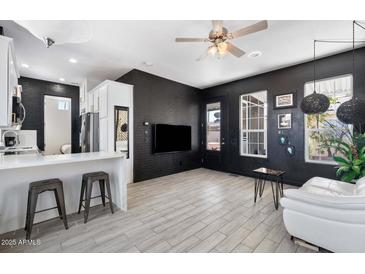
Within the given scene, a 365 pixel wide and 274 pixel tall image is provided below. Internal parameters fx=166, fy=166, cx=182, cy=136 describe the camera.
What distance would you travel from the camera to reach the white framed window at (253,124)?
4.57 metres

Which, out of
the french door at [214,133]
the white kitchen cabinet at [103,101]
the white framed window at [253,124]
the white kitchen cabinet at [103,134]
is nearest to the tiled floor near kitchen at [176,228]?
the white kitchen cabinet at [103,134]

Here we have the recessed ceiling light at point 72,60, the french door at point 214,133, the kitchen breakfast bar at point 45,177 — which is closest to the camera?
the kitchen breakfast bar at point 45,177

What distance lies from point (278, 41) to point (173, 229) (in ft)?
11.2

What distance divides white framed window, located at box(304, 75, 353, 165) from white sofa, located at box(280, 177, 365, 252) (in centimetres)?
221

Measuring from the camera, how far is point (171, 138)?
4957 millimetres

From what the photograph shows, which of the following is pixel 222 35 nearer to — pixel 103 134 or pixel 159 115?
pixel 159 115

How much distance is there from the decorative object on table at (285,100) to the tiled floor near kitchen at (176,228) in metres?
2.20

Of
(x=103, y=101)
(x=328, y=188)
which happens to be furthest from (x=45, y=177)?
(x=328, y=188)

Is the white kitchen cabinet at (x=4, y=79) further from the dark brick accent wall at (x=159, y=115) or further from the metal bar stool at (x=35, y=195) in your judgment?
the dark brick accent wall at (x=159, y=115)

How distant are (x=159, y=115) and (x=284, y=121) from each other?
3249 millimetres

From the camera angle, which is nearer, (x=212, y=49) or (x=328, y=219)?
(x=328, y=219)

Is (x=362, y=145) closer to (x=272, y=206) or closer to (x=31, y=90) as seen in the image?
(x=272, y=206)
